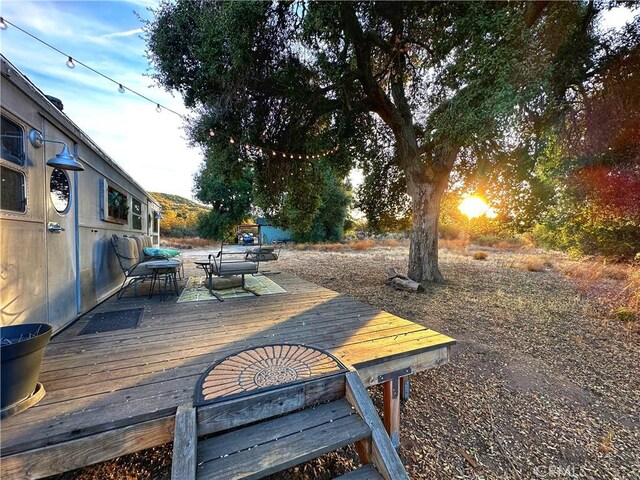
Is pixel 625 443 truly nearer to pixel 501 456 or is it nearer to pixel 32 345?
pixel 501 456

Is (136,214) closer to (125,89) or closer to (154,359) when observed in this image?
(125,89)

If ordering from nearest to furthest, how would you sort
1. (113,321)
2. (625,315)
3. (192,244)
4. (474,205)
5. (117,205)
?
(113,321), (625,315), (117,205), (474,205), (192,244)

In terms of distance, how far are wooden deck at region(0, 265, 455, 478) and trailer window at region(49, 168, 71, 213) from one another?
1316 millimetres

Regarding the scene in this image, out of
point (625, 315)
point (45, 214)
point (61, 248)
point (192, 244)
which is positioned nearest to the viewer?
point (45, 214)

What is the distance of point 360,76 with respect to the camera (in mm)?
5598

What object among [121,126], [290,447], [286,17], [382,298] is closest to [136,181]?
[121,126]

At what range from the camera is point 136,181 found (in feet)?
20.1

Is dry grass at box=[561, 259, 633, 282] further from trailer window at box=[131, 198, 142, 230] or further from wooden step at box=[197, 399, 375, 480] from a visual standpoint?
trailer window at box=[131, 198, 142, 230]

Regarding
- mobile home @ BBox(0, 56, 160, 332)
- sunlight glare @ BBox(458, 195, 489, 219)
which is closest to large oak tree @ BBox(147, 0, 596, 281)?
sunlight glare @ BBox(458, 195, 489, 219)

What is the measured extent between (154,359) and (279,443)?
1314mm

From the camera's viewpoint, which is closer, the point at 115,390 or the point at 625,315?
the point at 115,390

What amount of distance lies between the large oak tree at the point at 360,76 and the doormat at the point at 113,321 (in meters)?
3.83

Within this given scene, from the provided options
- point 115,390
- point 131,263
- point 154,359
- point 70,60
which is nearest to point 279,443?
point 115,390

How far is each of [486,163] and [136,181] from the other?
8544 millimetres
